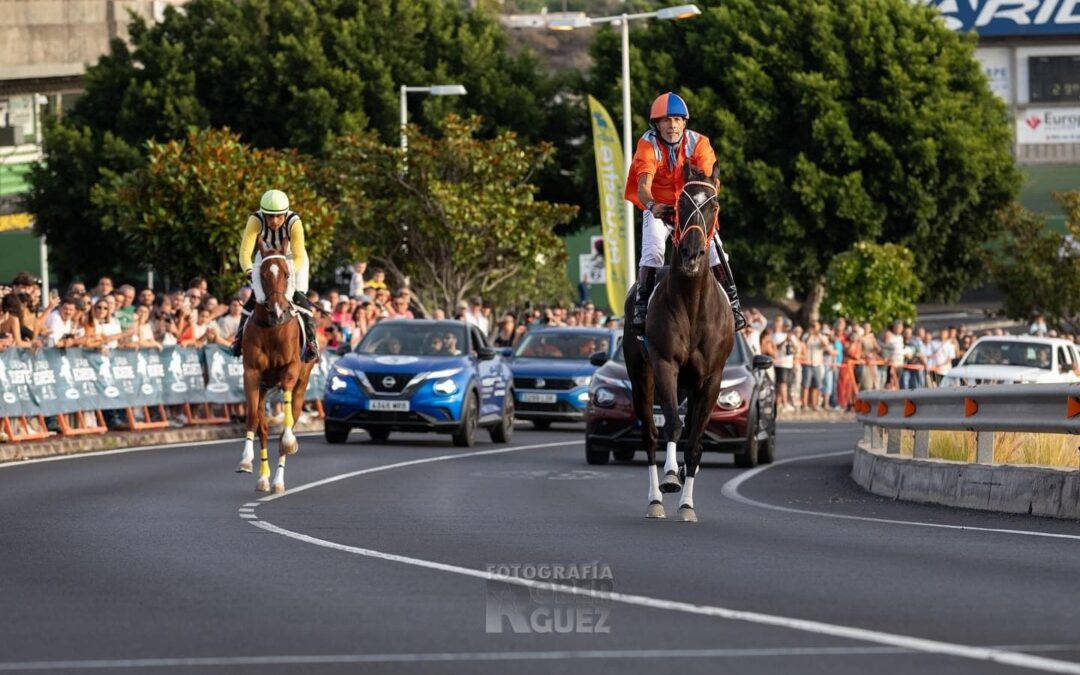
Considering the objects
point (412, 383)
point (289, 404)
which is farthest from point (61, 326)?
point (289, 404)

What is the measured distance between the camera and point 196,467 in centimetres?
2292

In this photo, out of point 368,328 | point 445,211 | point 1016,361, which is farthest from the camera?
point 445,211

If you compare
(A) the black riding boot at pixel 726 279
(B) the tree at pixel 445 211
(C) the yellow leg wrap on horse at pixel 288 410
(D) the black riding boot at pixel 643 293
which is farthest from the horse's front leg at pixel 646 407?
(B) the tree at pixel 445 211

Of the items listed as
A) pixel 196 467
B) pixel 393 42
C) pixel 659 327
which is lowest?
pixel 196 467

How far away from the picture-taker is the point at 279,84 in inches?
2499

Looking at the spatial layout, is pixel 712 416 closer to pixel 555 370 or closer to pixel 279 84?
pixel 555 370

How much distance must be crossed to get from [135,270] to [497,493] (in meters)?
49.2

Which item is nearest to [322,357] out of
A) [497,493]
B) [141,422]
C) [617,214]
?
[141,422]

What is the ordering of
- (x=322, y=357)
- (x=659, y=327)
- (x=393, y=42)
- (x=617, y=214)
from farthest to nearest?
(x=393, y=42), (x=617, y=214), (x=322, y=357), (x=659, y=327)

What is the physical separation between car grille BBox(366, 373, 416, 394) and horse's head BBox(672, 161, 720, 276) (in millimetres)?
13724

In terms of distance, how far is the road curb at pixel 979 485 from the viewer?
15656mm

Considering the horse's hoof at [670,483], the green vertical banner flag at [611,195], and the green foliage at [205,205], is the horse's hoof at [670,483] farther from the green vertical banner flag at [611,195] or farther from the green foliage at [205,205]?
the green vertical banner flag at [611,195]

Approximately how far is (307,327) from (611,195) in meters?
25.2

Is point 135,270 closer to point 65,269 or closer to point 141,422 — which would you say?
point 65,269
